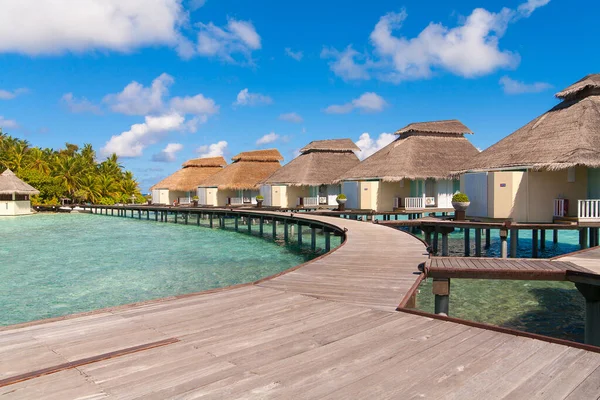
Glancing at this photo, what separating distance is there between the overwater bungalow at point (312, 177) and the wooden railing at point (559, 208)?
14911mm

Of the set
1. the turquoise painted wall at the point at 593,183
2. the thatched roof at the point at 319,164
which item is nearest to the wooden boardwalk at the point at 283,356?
the turquoise painted wall at the point at 593,183

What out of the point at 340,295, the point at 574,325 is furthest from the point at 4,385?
the point at 574,325

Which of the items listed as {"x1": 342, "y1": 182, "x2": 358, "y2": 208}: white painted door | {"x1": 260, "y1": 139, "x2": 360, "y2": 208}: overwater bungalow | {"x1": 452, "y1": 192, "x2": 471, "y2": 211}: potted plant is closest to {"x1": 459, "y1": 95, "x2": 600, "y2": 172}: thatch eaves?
{"x1": 452, "y1": 192, "x2": 471, "y2": 211}: potted plant

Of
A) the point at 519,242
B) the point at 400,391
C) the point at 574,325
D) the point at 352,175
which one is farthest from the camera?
the point at 352,175

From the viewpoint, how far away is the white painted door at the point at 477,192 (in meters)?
17.0

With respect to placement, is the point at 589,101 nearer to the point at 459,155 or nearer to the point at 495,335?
the point at 459,155

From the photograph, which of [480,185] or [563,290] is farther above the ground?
[480,185]

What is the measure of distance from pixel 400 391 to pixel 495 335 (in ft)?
4.92

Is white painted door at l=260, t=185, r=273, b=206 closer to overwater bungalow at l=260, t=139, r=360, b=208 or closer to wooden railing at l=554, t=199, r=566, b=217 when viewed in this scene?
overwater bungalow at l=260, t=139, r=360, b=208

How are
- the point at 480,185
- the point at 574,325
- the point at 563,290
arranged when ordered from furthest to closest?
the point at 480,185 → the point at 563,290 → the point at 574,325

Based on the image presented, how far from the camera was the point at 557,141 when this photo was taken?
627 inches

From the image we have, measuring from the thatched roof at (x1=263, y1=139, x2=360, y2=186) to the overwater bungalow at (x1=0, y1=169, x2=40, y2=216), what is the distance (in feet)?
80.7

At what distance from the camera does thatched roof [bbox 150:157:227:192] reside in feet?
149

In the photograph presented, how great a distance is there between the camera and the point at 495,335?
3715mm
